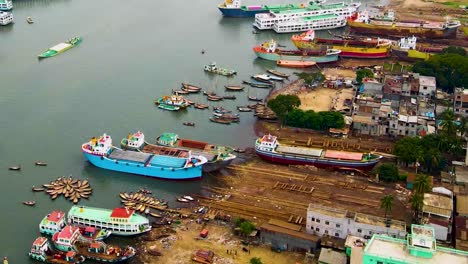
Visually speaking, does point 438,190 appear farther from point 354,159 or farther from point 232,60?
point 232,60

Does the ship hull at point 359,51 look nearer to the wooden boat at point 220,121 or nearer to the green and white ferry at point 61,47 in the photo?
the wooden boat at point 220,121

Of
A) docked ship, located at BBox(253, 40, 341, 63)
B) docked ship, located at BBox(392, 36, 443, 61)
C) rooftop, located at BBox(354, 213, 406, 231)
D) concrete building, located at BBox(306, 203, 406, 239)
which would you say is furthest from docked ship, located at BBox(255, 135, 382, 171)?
docked ship, located at BBox(392, 36, 443, 61)

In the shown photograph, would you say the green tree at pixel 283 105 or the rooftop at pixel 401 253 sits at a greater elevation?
the green tree at pixel 283 105

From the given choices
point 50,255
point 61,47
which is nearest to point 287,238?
point 50,255

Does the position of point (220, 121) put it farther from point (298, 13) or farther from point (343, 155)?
point (298, 13)

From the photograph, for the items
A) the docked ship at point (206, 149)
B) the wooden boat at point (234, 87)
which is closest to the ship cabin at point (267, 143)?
the docked ship at point (206, 149)

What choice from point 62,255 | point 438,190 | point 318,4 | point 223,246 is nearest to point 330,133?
point 438,190
